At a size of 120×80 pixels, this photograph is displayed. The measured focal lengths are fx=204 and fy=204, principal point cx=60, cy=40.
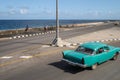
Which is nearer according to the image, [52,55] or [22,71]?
[22,71]

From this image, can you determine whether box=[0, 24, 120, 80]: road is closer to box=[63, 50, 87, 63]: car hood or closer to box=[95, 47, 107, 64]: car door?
box=[95, 47, 107, 64]: car door

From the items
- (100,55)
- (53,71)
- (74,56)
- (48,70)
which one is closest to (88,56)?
(74,56)

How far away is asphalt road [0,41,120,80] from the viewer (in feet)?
33.5

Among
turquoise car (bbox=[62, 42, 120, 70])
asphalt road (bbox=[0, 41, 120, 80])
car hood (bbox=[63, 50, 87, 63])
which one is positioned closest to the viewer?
asphalt road (bbox=[0, 41, 120, 80])

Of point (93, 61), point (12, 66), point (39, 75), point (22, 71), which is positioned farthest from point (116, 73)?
point (12, 66)

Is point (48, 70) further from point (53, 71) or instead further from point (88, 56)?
point (88, 56)

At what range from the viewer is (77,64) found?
11.1 m

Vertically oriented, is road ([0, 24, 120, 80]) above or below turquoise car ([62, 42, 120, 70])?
below

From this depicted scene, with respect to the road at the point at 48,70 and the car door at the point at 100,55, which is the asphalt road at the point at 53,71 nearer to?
the road at the point at 48,70

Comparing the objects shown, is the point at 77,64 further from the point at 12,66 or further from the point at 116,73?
the point at 12,66

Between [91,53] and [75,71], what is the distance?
138 cm

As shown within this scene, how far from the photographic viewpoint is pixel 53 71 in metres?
11.3

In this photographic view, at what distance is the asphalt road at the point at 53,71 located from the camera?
10219mm

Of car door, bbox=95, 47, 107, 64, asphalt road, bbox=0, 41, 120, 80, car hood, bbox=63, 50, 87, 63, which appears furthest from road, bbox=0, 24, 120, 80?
car hood, bbox=63, 50, 87, 63
